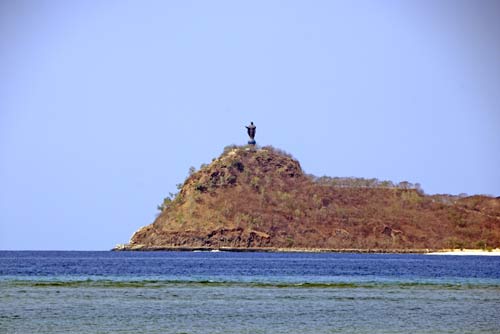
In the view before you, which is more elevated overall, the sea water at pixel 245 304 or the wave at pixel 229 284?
the wave at pixel 229 284

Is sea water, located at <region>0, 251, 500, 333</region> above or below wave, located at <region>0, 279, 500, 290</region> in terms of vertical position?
below

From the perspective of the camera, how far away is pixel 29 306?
188ft

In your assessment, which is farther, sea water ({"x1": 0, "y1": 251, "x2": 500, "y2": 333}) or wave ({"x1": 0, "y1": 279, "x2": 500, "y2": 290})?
wave ({"x1": 0, "y1": 279, "x2": 500, "y2": 290})

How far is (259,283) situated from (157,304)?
2156 centimetres

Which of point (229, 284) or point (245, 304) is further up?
point (229, 284)

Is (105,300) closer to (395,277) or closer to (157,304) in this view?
(157,304)

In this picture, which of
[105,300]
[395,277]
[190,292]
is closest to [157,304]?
[105,300]

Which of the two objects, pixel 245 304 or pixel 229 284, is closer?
pixel 245 304

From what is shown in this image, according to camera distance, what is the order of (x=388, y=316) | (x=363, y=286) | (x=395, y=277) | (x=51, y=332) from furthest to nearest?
(x=395, y=277) → (x=363, y=286) → (x=388, y=316) → (x=51, y=332)

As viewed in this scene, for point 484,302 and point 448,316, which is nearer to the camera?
point 448,316

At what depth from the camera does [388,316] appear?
54656mm

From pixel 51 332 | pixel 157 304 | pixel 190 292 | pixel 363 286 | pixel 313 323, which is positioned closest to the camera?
pixel 51 332

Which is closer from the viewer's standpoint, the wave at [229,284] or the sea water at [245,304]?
the sea water at [245,304]

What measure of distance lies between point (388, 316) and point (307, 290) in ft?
61.9
